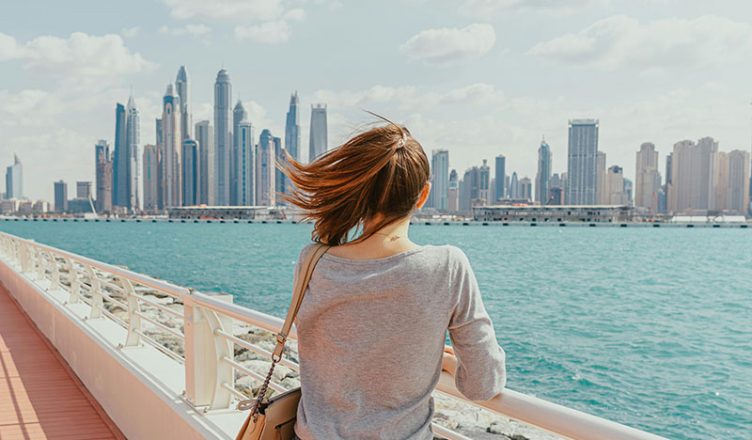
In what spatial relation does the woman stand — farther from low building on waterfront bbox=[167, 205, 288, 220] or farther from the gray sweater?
low building on waterfront bbox=[167, 205, 288, 220]

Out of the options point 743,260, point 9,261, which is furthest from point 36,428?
point 743,260

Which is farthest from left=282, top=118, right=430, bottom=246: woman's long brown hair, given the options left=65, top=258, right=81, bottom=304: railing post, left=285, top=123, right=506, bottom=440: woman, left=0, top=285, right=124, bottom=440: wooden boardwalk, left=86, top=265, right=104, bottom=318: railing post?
left=65, top=258, right=81, bottom=304: railing post

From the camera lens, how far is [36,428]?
4035 millimetres

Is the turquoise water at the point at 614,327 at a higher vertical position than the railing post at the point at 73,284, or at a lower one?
lower

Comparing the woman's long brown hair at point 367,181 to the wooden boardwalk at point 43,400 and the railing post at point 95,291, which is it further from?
the railing post at point 95,291

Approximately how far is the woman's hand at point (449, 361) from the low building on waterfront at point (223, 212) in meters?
152

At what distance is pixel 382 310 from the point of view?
48.4 inches

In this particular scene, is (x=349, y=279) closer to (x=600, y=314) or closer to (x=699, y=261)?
(x=600, y=314)

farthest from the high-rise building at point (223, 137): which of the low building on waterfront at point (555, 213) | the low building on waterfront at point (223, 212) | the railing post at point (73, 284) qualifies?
the railing post at point (73, 284)

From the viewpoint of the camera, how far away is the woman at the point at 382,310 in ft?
3.99

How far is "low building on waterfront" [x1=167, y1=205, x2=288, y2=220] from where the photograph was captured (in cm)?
15462

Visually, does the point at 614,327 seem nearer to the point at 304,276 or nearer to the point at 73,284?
the point at 73,284

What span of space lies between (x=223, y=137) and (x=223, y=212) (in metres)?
29.7

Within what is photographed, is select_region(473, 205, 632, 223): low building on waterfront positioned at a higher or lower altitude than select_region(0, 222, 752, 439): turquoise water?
higher
